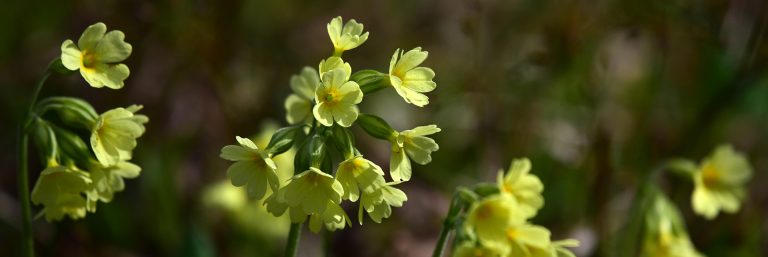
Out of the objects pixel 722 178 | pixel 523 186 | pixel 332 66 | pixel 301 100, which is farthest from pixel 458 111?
pixel 332 66

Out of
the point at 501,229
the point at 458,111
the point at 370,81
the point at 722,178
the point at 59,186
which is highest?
the point at 458,111

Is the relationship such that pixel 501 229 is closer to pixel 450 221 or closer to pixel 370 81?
pixel 450 221

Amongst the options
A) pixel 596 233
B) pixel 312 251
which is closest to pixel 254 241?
pixel 312 251

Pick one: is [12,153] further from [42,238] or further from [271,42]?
[271,42]

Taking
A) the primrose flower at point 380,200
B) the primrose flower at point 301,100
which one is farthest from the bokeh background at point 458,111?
the primrose flower at point 380,200

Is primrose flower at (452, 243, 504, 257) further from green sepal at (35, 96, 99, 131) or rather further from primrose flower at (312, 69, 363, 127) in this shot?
green sepal at (35, 96, 99, 131)

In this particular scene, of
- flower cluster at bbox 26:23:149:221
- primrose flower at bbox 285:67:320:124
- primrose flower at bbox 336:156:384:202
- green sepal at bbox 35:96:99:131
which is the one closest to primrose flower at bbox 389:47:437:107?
primrose flower at bbox 336:156:384:202
